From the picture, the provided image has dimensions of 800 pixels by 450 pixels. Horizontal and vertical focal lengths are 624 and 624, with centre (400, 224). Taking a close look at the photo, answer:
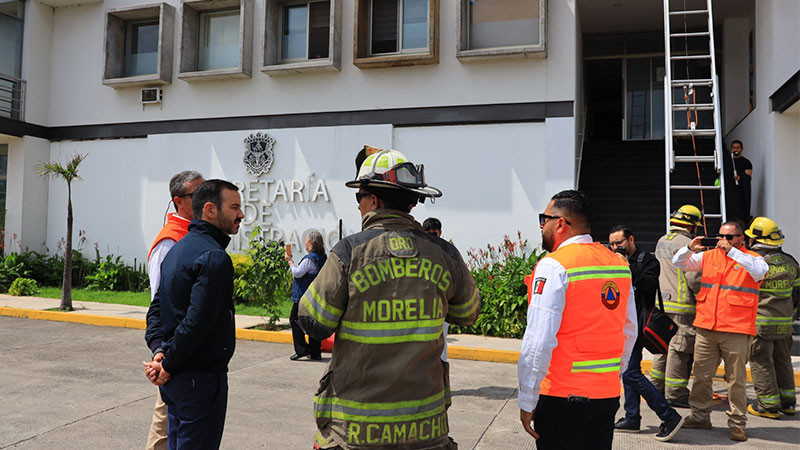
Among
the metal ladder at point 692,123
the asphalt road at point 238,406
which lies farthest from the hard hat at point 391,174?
the metal ladder at point 692,123

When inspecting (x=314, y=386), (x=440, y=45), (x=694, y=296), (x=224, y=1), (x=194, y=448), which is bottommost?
(x=314, y=386)

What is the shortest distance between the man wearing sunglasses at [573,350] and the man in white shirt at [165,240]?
219cm

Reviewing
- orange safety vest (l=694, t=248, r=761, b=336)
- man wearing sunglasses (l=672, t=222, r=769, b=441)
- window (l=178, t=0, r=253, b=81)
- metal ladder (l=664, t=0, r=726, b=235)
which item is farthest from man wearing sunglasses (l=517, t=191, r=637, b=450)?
window (l=178, t=0, r=253, b=81)

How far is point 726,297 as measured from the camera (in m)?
5.82

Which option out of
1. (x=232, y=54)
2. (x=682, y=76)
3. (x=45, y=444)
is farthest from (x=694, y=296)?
(x=682, y=76)

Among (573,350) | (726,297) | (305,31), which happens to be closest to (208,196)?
(573,350)

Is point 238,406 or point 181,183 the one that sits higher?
point 181,183

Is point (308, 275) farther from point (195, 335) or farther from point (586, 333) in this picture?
point (586, 333)

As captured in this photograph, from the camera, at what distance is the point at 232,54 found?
1538 cm

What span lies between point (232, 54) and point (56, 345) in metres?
8.64

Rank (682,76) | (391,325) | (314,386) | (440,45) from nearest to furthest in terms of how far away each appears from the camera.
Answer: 1. (391,325)
2. (314,386)
3. (440,45)
4. (682,76)

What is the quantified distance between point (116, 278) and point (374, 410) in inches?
573

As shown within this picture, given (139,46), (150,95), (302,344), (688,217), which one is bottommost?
(302,344)

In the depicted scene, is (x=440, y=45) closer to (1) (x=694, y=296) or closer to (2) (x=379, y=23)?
(2) (x=379, y=23)
